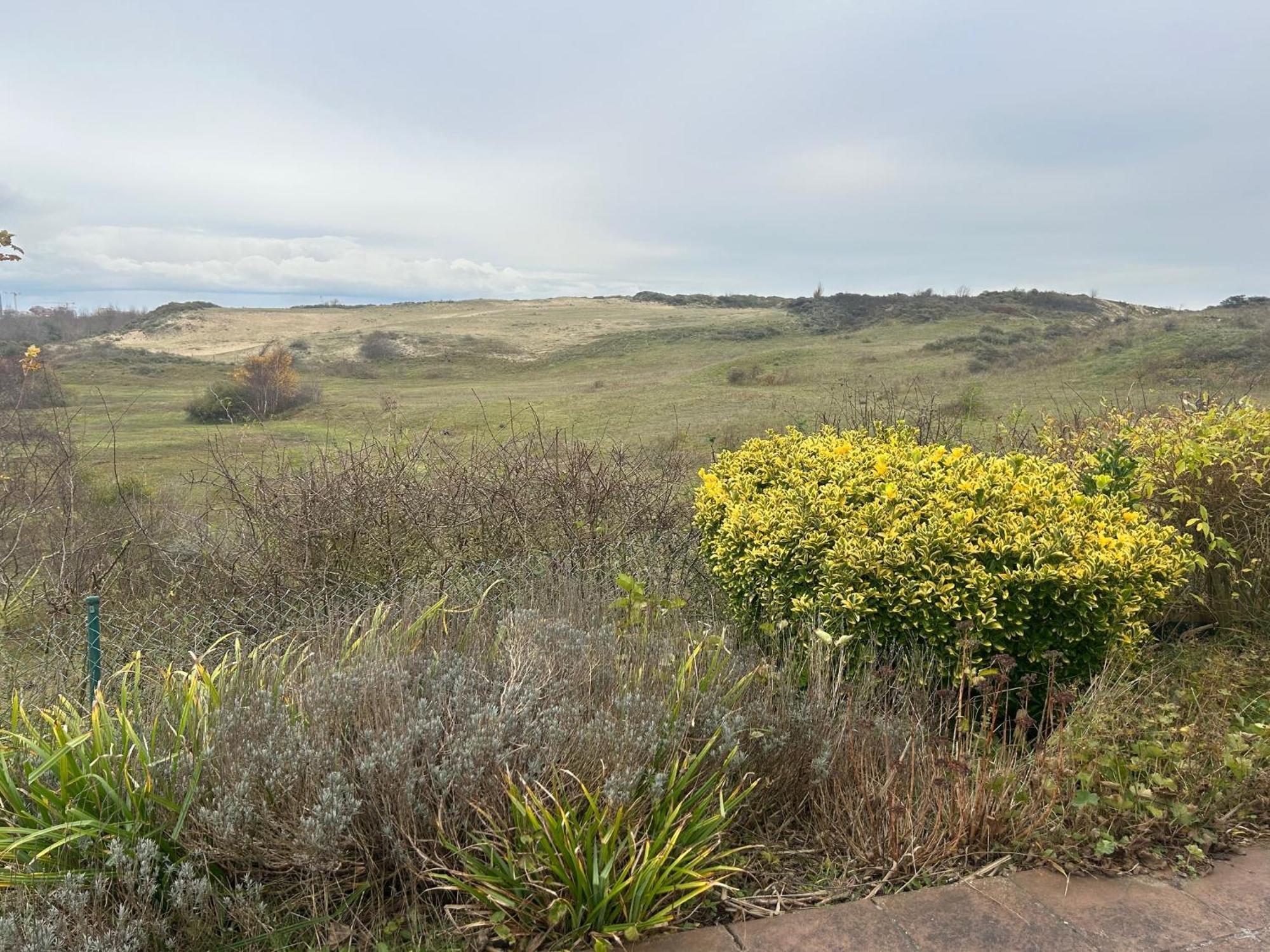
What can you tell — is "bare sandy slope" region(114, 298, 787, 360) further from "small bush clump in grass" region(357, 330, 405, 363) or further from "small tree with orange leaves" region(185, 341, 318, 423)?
"small tree with orange leaves" region(185, 341, 318, 423)

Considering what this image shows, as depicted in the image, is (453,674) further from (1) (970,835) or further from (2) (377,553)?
(2) (377,553)

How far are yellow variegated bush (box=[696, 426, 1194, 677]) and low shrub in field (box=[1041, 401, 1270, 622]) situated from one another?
419 mm

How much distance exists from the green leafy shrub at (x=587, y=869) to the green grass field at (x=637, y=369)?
5059 millimetres

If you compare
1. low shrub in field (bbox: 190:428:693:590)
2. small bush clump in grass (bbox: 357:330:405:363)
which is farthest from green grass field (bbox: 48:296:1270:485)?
low shrub in field (bbox: 190:428:693:590)

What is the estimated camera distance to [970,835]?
2.43 m

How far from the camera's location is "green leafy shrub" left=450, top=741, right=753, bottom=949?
6.66 feet

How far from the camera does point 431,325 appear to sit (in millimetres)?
66125

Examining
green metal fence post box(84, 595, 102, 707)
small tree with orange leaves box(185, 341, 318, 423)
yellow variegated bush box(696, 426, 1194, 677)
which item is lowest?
small tree with orange leaves box(185, 341, 318, 423)

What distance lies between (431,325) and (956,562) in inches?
2622

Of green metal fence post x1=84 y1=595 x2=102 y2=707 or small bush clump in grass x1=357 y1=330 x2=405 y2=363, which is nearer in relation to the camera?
green metal fence post x1=84 y1=595 x2=102 y2=707

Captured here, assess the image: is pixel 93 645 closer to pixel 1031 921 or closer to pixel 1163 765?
pixel 1031 921

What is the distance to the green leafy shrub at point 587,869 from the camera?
2029mm

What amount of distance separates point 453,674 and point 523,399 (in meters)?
24.3

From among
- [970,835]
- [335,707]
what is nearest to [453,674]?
[335,707]
